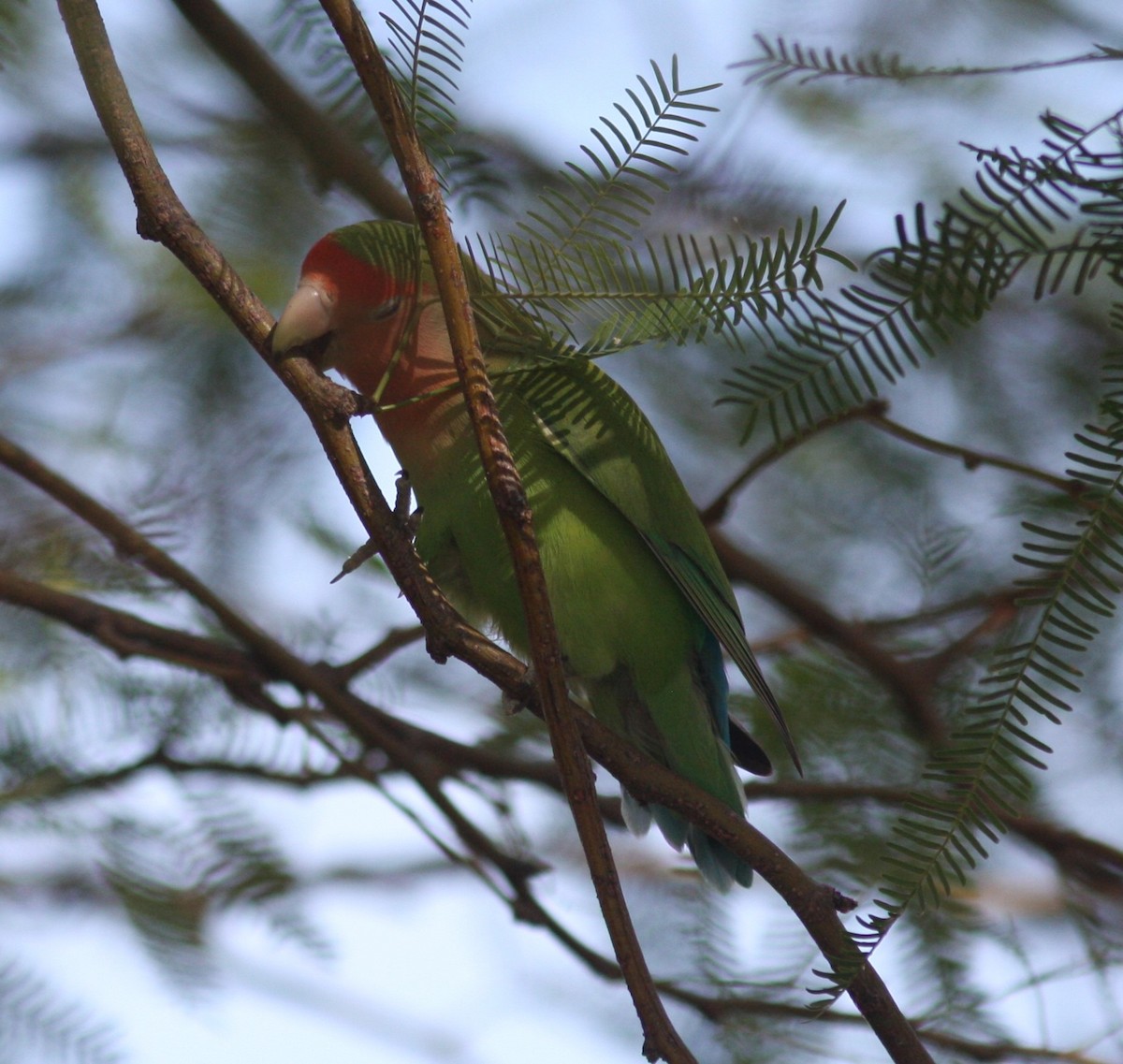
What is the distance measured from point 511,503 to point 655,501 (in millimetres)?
1040

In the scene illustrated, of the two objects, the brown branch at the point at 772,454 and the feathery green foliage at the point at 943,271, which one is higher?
the brown branch at the point at 772,454

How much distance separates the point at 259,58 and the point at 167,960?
2205 millimetres

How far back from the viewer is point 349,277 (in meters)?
2.21

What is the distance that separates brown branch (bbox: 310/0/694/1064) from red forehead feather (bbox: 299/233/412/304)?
0.79 m

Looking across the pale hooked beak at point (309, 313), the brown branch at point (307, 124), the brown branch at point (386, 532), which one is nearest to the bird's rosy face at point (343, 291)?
the pale hooked beak at point (309, 313)

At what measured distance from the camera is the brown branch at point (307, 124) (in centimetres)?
312

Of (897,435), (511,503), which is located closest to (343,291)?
(511,503)

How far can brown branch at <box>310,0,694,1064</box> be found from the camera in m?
1.35

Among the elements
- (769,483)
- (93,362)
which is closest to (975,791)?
(769,483)

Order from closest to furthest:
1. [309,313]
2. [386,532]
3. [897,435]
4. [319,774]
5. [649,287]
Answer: [649,287]
[386,532]
[309,313]
[897,435]
[319,774]

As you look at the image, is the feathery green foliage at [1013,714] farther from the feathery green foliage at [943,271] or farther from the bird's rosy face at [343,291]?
the bird's rosy face at [343,291]

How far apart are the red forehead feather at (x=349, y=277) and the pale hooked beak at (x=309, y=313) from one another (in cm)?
2

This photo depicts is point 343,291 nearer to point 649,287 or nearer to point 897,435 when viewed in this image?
point 649,287

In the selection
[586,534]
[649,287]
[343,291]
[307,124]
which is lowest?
[649,287]
